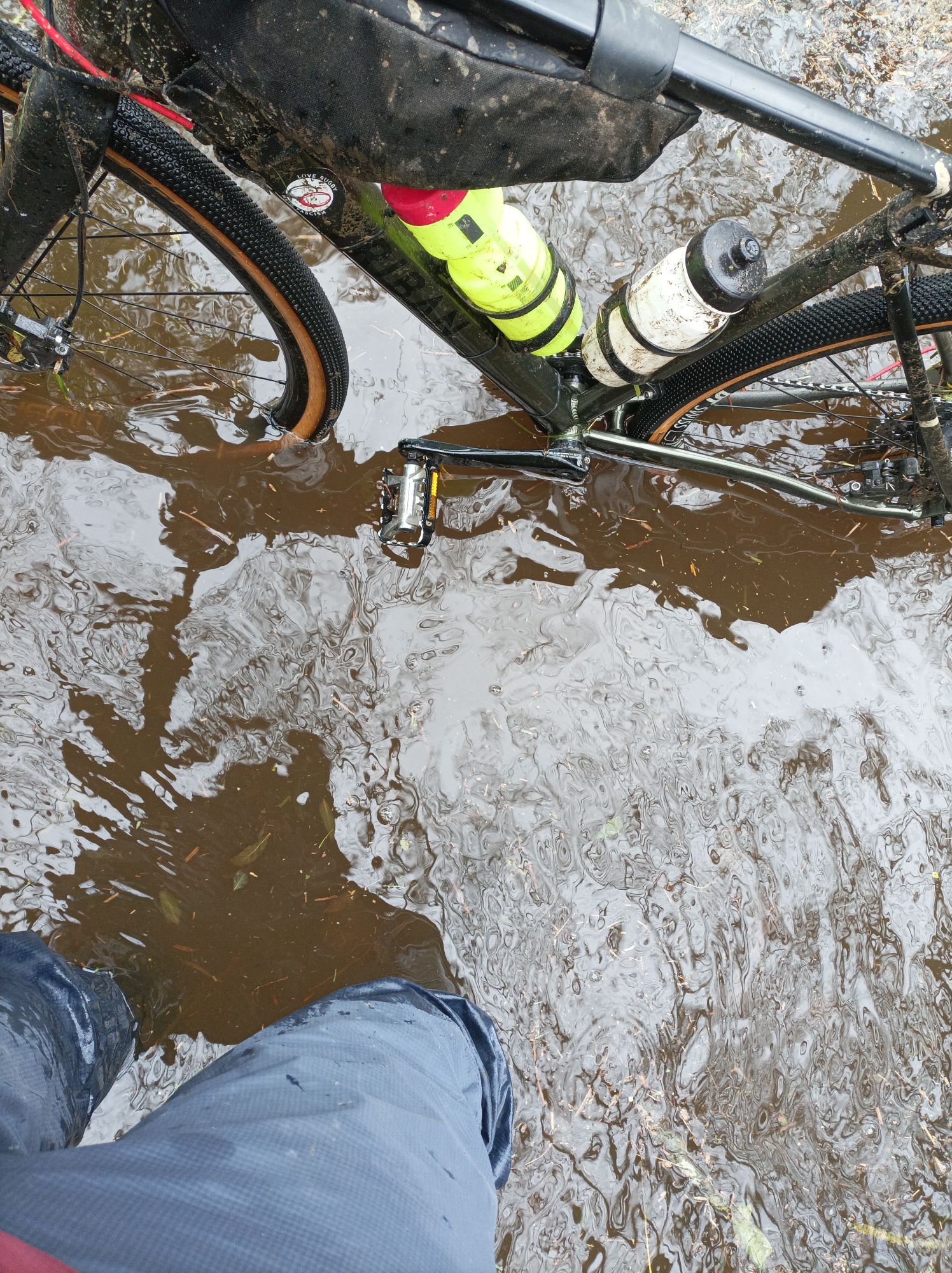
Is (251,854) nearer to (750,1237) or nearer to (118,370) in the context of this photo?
(118,370)

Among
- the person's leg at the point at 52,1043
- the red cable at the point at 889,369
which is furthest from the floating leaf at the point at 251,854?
the red cable at the point at 889,369

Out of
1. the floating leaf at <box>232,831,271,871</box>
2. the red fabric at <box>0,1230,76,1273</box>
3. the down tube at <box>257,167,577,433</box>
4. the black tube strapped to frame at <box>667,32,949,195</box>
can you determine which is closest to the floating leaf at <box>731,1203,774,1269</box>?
the floating leaf at <box>232,831,271,871</box>

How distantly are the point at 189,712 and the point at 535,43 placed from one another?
1644 mm

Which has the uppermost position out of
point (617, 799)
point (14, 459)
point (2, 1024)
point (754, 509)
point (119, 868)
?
point (754, 509)

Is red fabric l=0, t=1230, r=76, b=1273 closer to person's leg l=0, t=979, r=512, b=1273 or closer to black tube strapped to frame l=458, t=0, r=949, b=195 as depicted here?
person's leg l=0, t=979, r=512, b=1273

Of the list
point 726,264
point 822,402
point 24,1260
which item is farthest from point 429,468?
point 24,1260

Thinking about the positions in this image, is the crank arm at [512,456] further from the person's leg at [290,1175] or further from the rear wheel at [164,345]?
the person's leg at [290,1175]

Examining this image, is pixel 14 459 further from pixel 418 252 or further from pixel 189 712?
pixel 418 252

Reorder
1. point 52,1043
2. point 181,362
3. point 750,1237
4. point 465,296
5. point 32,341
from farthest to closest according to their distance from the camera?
point 181,362 → point 750,1237 → point 32,341 → point 465,296 → point 52,1043

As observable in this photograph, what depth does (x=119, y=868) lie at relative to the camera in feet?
6.24

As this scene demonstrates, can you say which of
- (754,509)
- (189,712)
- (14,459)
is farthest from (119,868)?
(754,509)

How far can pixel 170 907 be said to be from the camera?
190 centimetres

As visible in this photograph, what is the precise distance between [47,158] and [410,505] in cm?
98

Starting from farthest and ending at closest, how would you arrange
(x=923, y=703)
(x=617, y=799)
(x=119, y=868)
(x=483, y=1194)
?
1. (x=923, y=703)
2. (x=617, y=799)
3. (x=119, y=868)
4. (x=483, y=1194)
